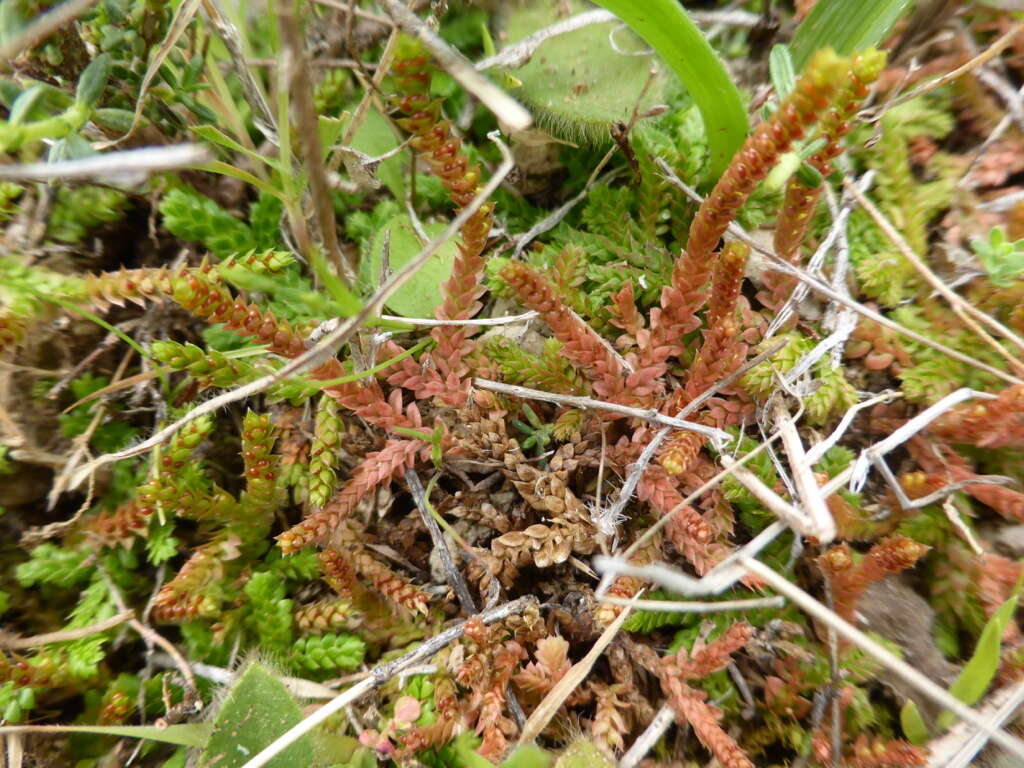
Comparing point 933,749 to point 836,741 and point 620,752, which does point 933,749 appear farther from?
point 620,752

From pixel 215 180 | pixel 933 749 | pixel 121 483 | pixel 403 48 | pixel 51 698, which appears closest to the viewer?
pixel 403 48

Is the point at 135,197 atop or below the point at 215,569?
atop

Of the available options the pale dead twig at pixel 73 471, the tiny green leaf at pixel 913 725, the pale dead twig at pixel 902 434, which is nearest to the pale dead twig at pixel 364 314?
the pale dead twig at pixel 73 471

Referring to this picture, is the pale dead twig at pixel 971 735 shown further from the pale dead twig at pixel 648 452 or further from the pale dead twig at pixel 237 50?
the pale dead twig at pixel 237 50

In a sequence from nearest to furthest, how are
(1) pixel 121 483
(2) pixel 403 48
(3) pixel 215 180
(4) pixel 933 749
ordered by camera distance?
(2) pixel 403 48 < (4) pixel 933 749 < (1) pixel 121 483 < (3) pixel 215 180

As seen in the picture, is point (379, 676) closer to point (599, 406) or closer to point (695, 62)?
point (599, 406)

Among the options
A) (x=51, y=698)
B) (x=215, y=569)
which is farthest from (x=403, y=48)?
(x=51, y=698)

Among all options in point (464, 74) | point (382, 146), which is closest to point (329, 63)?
point (382, 146)
